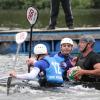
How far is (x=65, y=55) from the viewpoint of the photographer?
10.3m

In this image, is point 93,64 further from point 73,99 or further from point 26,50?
point 26,50

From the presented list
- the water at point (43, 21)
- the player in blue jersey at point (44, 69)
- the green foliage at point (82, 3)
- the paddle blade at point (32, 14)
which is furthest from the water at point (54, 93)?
the green foliage at point (82, 3)

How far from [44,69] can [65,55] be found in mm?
741

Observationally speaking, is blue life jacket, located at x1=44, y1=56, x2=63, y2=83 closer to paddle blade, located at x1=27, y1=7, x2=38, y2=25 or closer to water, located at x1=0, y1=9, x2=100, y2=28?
paddle blade, located at x1=27, y1=7, x2=38, y2=25

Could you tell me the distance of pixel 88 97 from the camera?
9.53 meters

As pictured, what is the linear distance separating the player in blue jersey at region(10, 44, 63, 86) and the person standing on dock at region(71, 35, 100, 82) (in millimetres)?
461

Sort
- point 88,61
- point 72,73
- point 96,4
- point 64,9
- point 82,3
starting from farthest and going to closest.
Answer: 1. point 82,3
2. point 96,4
3. point 64,9
4. point 72,73
5. point 88,61

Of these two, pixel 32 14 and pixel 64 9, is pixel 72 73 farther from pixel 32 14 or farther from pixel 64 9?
pixel 64 9

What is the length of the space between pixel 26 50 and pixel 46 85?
674 centimetres

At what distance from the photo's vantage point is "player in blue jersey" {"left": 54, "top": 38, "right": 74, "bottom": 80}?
10.1 meters

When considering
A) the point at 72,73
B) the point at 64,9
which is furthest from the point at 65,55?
the point at 64,9

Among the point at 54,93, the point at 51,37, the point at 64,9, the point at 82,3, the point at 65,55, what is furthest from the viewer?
the point at 82,3

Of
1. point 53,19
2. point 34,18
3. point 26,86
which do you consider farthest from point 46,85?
point 53,19

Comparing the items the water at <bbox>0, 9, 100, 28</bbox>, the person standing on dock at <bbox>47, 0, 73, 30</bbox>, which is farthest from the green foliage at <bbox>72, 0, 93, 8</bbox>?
the person standing on dock at <bbox>47, 0, 73, 30</bbox>
